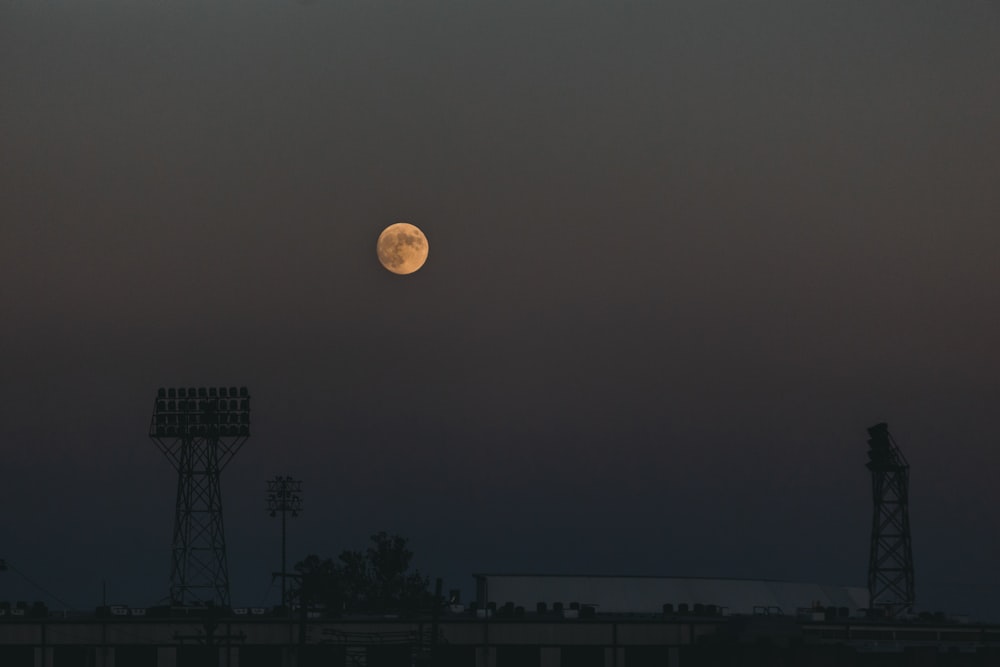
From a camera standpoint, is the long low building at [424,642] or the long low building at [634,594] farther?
the long low building at [634,594]

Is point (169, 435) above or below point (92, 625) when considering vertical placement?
above

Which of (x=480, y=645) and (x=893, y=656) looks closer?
(x=893, y=656)

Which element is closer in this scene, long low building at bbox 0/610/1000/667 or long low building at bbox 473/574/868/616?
long low building at bbox 0/610/1000/667

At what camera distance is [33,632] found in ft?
323

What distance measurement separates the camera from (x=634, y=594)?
13038cm

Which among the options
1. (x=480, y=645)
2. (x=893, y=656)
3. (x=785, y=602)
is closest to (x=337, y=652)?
(x=480, y=645)

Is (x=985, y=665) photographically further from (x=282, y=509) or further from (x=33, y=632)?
(x=282, y=509)

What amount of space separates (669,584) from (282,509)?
40.1 meters

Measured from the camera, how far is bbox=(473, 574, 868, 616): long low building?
129 m

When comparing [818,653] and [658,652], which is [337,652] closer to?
[658,652]

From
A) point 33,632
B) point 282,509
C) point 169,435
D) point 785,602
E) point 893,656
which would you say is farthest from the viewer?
point 282,509

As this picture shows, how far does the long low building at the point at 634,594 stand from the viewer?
128625mm

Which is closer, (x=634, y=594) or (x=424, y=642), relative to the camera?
(x=424, y=642)

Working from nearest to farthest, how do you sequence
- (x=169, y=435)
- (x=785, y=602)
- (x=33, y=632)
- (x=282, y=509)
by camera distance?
(x=33, y=632)
(x=169, y=435)
(x=785, y=602)
(x=282, y=509)
